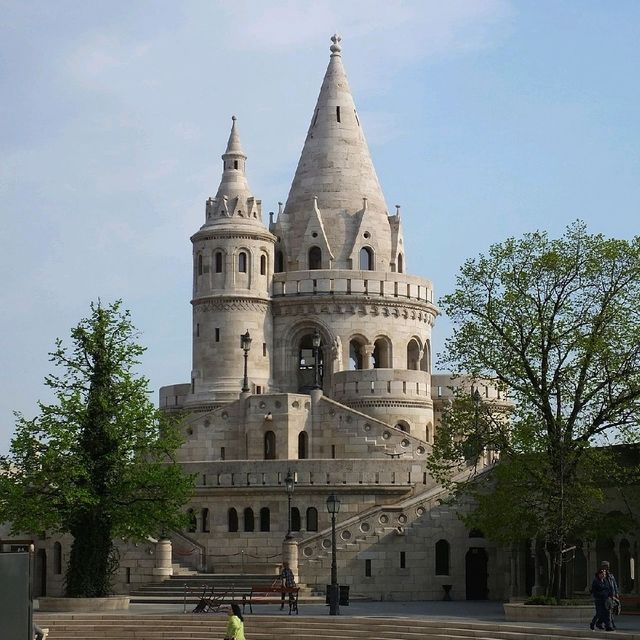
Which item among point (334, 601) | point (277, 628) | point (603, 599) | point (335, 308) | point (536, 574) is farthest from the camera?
point (335, 308)

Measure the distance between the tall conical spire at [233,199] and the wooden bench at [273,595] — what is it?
2470 centimetres

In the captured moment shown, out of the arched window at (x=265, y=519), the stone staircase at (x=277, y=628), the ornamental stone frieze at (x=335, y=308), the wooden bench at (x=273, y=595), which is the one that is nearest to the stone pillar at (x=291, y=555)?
the wooden bench at (x=273, y=595)

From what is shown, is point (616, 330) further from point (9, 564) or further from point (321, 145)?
point (321, 145)

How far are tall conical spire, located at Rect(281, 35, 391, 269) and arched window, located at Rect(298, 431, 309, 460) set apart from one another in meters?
11.0

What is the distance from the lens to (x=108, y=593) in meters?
43.2

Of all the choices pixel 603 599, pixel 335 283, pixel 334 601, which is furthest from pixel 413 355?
pixel 603 599

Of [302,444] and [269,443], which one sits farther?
[302,444]

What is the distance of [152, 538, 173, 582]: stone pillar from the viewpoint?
5303 centimetres

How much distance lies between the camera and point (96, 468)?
4291cm

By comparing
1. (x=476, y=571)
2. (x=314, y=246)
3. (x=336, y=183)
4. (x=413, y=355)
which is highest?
(x=336, y=183)

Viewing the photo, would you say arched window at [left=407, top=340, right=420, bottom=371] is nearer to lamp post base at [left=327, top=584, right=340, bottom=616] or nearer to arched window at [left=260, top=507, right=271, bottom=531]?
arched window at [left=260, top=507, right=271, bottom=531]

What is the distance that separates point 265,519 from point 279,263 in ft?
61.3

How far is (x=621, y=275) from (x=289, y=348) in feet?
103

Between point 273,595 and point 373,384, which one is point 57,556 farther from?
point 373,384
